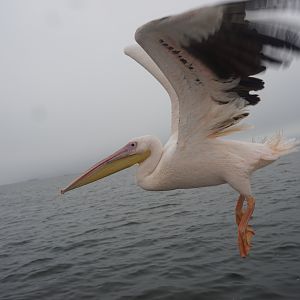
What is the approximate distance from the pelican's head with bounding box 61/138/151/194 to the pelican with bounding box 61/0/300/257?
16mm

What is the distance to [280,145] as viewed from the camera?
579cm

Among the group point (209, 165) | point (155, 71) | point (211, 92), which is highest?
point (155, 71)

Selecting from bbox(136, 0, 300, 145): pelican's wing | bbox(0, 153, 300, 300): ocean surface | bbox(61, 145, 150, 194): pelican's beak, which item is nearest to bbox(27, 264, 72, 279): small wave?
bbox(0, 153, 300, 300): ocean surface

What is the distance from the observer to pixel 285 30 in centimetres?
345

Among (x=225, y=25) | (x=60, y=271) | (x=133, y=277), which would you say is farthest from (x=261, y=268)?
(x=225, y=25)

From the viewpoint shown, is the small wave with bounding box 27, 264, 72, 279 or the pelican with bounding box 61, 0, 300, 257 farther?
the small wave with bounding box 27, 264, 72, 279

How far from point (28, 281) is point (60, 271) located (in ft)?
2.78

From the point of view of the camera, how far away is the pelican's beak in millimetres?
5668

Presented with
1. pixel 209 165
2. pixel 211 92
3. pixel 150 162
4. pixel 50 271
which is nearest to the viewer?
pixel 211 92

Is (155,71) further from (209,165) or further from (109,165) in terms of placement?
(209,165)

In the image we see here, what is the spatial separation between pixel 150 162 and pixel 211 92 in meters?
1.64

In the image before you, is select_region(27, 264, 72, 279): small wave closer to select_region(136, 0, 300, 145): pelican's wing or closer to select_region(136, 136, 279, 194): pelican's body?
select_region(136, 136, 279, 194): pelican's body

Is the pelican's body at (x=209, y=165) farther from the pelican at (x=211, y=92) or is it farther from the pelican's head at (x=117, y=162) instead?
the pelican's head at (x=117, y=162)

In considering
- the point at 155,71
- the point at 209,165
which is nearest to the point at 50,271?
the point at 155,71
